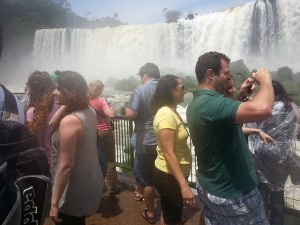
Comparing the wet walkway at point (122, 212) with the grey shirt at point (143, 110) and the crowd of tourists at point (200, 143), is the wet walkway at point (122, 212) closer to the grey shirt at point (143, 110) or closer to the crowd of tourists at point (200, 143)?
the grey shirt at point (143, 110)

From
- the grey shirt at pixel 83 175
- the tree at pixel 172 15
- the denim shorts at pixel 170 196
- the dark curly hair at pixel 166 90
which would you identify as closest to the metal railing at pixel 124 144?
the denim shorts at pixel 170 196

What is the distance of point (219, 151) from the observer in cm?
210

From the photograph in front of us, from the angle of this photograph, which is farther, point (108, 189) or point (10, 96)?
point (108, 189)

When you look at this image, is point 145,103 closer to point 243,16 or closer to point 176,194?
point 176,194

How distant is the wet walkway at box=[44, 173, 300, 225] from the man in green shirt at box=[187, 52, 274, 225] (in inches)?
69.0

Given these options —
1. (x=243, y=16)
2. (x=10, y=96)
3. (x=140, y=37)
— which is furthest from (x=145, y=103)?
(x=140, y=37)

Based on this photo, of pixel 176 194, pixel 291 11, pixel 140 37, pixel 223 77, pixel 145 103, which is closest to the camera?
pixel 223 77

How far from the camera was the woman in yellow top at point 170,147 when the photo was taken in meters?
2.67

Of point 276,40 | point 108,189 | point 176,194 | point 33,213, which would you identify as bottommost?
point 108,189

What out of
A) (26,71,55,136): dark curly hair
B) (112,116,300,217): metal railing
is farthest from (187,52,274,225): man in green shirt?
(112,116,300,217): metal railing

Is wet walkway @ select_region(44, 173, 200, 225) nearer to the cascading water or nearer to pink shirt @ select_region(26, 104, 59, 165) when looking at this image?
pink shirt @ select_region(26, 104, 59, 165)

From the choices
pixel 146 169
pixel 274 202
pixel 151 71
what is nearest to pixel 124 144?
pixel 146 169

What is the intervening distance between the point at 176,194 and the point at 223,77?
48.1 inches

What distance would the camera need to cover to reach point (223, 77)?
2.16 m
